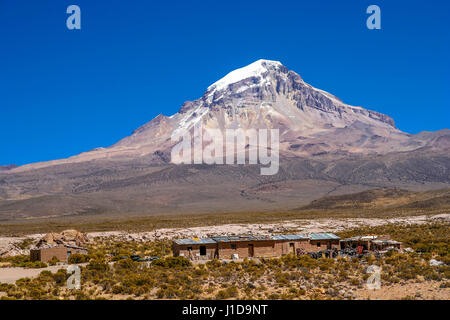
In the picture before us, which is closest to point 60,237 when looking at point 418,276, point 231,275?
point 231,275

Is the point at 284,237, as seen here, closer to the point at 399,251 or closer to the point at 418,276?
the point at 399,251

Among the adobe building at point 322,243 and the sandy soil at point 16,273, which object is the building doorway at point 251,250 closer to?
the adobe building at point 322,243

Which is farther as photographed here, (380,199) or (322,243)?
(380,199)

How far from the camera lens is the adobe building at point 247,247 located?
98.8ft

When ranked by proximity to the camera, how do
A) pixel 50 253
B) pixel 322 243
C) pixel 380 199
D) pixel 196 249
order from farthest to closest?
1. pixel 380 199
2. pixel 322 243
3. pixel 50 253
4. pixel 196 249

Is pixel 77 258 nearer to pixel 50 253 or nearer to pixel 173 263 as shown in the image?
pixel 50 253

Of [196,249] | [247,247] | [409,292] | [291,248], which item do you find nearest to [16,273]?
[196,249]

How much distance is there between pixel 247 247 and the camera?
31.1 metres

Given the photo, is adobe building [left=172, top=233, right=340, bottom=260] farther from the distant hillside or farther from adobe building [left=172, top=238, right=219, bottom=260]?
the distant hillside

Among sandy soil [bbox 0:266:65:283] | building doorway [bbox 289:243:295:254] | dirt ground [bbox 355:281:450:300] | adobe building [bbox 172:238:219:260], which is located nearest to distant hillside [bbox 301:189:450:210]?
building doorway [bbox 289:243:295:254]

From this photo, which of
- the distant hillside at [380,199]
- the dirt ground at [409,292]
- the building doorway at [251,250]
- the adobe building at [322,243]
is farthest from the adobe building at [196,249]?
the distant hillside at [380,199]

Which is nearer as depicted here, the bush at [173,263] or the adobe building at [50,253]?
the bush at [173,263]
